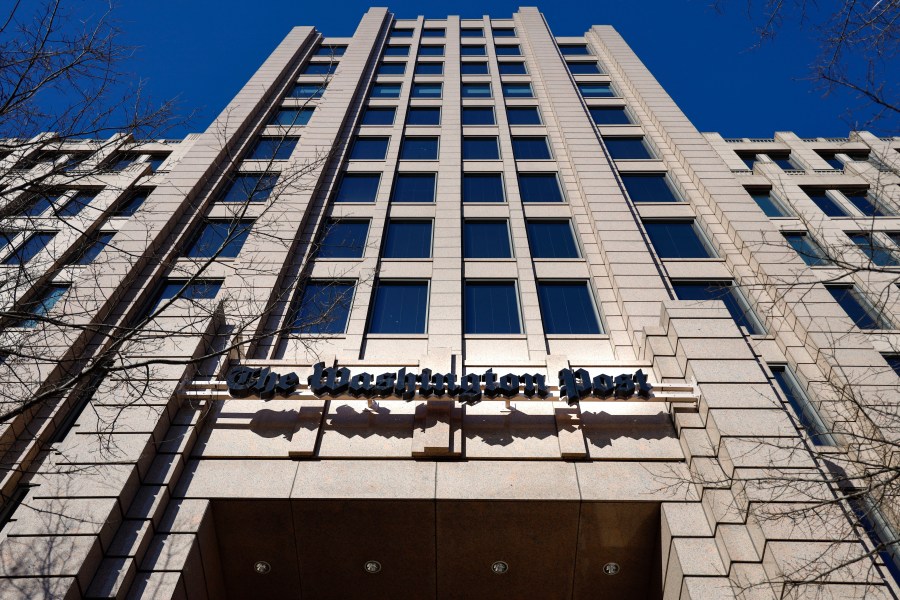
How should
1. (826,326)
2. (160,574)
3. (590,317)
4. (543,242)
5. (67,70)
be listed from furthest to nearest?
(543,242) < (590,317) < (826,326) < (160,574) < (67,70)

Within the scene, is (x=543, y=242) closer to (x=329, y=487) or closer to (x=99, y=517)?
(x=329, y=487)

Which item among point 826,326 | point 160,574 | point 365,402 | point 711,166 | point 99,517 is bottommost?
point 160,574

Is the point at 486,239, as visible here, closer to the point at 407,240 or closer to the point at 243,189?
the point at 407,240

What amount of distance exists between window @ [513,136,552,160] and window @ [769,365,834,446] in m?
13.7

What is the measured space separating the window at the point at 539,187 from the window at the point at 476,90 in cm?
933

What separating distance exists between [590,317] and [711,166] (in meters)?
10.7

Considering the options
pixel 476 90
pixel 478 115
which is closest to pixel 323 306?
pixel 478 115

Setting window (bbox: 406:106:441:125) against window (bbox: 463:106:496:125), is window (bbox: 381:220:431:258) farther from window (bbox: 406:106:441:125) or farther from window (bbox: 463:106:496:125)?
window (bbox: 463:106:496:125)

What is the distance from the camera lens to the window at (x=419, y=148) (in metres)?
27.1

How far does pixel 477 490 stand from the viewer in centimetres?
1243

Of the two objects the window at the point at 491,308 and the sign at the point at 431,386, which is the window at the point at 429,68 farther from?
the sign at the point at 431,386

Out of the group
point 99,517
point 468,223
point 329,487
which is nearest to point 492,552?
point 329,487

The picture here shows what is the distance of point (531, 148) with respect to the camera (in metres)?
27.8

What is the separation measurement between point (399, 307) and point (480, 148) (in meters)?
11.7
